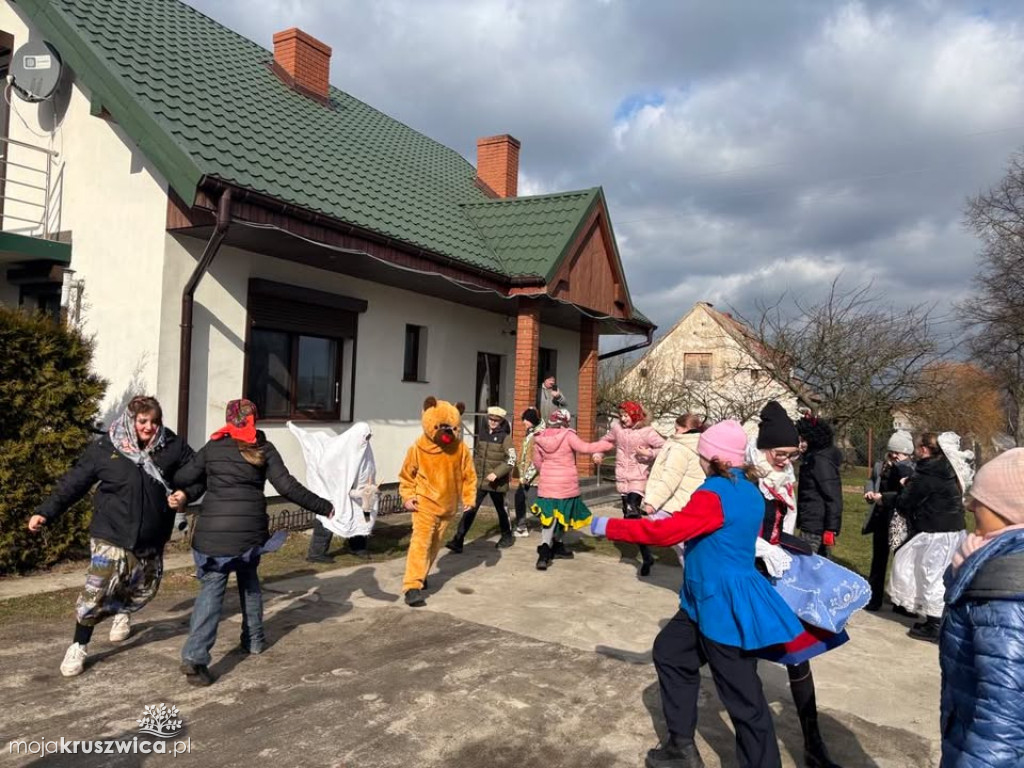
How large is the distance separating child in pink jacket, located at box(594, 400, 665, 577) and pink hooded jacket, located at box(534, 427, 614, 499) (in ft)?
1.11

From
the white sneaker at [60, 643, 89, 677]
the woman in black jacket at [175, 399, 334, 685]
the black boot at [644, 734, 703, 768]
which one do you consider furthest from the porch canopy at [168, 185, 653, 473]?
the black boot at [644, 734, 703, 768]

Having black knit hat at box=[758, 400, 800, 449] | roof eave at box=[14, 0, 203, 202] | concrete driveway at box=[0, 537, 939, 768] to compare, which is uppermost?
A: roof eave at box=[14, 0, 203, 202]

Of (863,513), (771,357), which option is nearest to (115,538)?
(863,513)

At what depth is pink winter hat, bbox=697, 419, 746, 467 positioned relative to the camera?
3.31 metres

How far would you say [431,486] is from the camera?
6152 millimetres

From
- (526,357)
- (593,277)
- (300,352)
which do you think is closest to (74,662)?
(300,352)

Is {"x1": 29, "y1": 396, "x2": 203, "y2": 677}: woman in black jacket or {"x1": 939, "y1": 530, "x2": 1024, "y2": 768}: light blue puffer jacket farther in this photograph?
{"x1": 29, "y1": 396, "x2": 203, "y2": 677}: woman in black jacket

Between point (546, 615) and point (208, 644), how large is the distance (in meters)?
2.75

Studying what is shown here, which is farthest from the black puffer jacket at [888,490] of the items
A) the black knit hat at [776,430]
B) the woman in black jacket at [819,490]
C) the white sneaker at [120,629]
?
the white sneaker at [120,629]

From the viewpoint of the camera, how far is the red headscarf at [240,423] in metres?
4.52

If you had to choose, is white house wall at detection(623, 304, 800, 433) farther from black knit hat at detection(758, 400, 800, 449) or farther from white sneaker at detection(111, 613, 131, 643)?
white sneaker at detection(111, 613, 131, 643)

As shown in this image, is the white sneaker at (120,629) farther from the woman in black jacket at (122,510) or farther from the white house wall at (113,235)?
the white house wall at (113,235)

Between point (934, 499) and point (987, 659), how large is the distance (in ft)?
14.8

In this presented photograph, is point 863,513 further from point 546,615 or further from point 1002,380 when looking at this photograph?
point 1002,380
